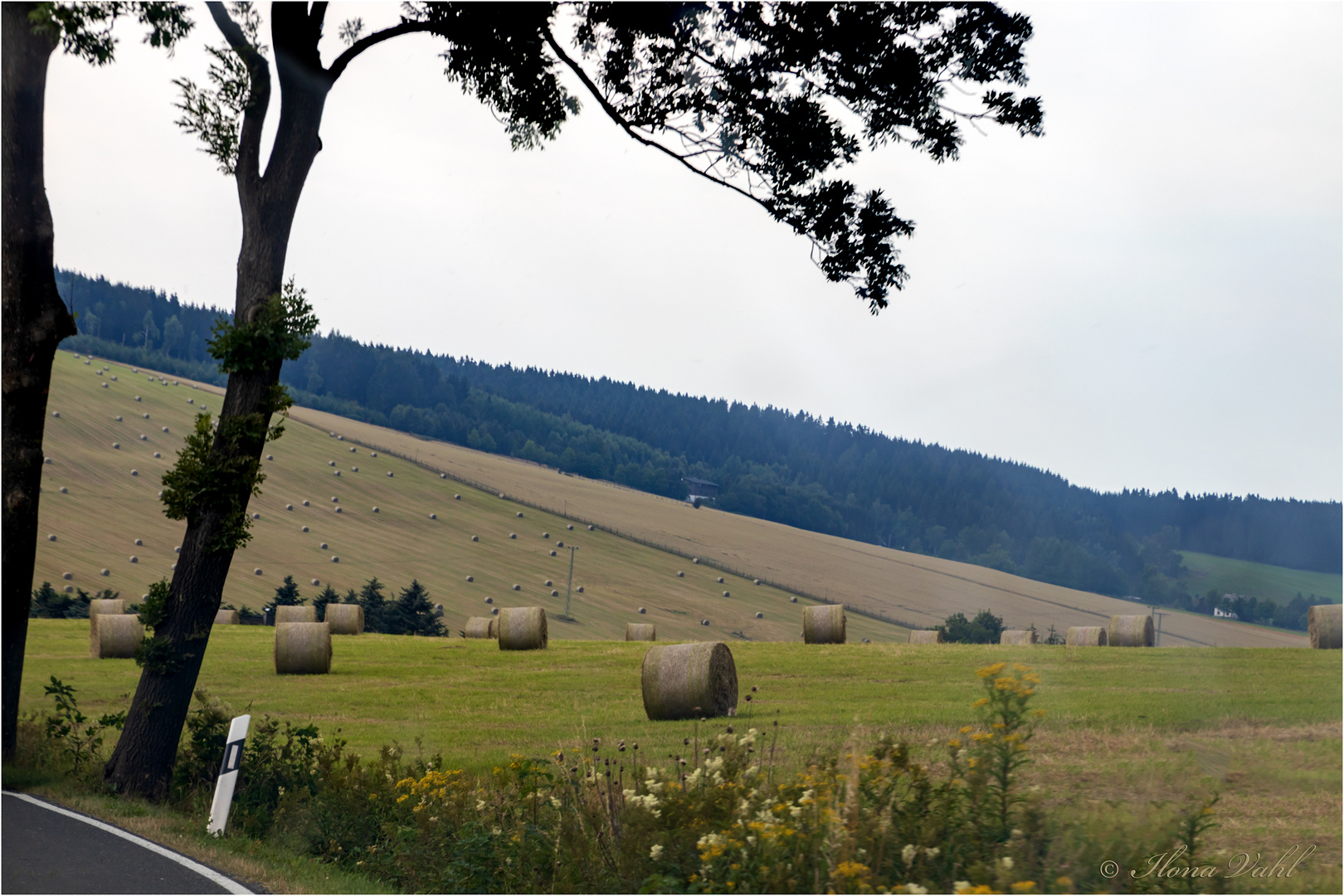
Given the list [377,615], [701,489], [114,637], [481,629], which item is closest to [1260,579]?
[114,637]

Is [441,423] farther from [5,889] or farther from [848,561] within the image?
[5,889]

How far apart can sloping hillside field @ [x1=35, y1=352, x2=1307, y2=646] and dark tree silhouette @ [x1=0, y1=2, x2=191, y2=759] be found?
28655 mm

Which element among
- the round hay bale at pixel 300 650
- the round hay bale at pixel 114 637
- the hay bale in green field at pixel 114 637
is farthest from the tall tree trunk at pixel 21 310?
the hay bale in green field at pixel 114 637

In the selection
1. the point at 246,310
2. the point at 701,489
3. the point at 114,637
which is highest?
the point at 246,310

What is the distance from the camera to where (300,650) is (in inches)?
941

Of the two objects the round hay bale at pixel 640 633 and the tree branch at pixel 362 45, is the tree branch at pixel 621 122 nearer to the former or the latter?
the tree branch at pixel 362 45

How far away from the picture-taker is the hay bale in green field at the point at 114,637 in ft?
86.8

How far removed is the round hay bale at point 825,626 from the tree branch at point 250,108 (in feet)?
69.8

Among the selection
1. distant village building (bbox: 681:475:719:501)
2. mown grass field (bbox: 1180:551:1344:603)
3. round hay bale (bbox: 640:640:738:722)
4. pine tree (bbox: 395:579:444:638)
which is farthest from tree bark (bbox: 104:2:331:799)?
distant village building (bbox: 681:475:719:501)

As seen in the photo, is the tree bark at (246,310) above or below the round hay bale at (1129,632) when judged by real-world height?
above

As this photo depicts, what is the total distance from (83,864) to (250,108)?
331 inches

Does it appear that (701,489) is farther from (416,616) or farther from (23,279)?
(23,279)

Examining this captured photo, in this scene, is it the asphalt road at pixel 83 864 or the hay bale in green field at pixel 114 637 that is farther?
the hay bale in green field at pixel 114 637

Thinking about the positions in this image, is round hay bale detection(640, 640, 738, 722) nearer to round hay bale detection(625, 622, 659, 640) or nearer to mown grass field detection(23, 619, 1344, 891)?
mown grass field detection(23, 619, 1344, 891)
